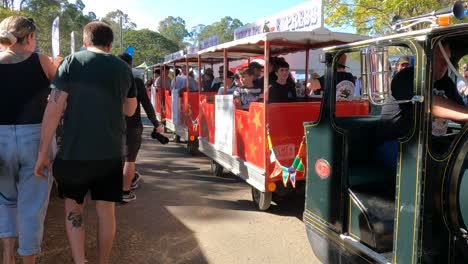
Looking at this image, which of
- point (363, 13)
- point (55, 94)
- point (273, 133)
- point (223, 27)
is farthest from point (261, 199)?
point (223, 27)

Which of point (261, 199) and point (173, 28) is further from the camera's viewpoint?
point (173, 28)

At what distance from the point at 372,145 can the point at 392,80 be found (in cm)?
88

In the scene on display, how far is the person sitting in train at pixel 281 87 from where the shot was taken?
5.22m

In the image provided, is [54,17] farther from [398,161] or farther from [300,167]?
[398,161]

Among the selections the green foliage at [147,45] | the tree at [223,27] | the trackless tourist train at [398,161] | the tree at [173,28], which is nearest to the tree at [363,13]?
the trackless tourist train at [398,161]

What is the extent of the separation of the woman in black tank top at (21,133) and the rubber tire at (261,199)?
8.85 ft

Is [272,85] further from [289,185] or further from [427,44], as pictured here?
[427,44]

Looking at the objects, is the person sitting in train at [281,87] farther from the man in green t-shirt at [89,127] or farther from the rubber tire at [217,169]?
the man in green t-shirt at [89,127]

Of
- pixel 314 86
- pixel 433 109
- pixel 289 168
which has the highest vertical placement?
pixel 314 86

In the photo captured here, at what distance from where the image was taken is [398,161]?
247 centimetres

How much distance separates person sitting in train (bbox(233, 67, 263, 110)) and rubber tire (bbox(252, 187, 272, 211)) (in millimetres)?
1225

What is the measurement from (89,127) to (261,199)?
2.81m

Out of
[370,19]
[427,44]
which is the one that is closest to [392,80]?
[427,44]

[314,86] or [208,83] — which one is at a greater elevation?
[208,83]
